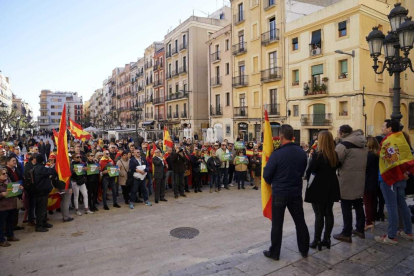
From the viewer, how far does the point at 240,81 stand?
100 ft

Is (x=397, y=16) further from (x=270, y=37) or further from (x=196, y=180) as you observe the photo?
(x=270, y=37)

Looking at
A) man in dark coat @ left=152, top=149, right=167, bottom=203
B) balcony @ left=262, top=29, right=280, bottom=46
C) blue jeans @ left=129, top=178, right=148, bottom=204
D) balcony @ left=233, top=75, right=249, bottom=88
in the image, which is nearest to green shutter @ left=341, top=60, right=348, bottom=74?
balcony @ left=262, top=29, right=280, bottom=46

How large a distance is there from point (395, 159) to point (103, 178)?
7.41m

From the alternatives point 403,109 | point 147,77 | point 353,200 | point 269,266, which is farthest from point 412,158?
point 147,77

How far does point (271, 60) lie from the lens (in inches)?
1067

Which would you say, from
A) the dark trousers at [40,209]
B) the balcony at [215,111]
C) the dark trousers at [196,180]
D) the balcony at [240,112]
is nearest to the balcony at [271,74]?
the balcony at [240,112]

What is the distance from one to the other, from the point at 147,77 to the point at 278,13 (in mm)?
31404

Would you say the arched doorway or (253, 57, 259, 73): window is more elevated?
(253, 57, 259, 73): window

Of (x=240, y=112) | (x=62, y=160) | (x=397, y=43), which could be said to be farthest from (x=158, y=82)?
(x=397, y=43)

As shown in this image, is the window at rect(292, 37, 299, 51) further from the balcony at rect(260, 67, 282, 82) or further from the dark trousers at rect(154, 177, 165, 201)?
the dark trousers at rect(154, 177, 165, 201)

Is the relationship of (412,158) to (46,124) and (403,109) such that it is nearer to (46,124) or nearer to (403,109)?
(403,109)

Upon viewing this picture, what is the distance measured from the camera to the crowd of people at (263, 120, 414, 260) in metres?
4.12

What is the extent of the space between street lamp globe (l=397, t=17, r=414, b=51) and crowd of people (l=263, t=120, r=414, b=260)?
3.09 metres

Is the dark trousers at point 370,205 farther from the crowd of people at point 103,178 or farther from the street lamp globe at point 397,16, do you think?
the crowd of people at point 103,178
